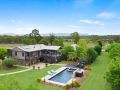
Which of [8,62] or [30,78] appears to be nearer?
[30,78]

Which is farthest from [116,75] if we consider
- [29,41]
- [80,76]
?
[29,41]

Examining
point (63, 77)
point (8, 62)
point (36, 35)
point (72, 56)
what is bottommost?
point (63, 77)

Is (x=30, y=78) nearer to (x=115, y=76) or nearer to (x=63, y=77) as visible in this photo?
(x=63, y=77)

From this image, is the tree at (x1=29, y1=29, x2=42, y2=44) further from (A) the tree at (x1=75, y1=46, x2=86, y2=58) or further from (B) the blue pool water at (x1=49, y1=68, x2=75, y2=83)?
(B) the blue pool water at (x1=49, y1=68, x2=75, y2=83)

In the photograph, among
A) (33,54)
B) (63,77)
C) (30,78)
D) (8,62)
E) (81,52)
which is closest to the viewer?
(30,78)

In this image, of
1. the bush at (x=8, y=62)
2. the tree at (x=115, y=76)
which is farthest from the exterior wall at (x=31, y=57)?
the tree at (x=115, y=76)

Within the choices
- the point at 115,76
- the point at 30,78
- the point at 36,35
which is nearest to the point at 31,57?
the point at 30,78

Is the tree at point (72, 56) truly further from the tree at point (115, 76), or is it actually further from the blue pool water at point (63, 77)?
the tree at point (115, 76)

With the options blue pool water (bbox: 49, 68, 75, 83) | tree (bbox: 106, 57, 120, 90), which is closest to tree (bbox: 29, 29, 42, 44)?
blue pool water (bbox: 49, 68, 75, 83)

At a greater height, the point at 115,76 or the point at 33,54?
the point at 115,76
